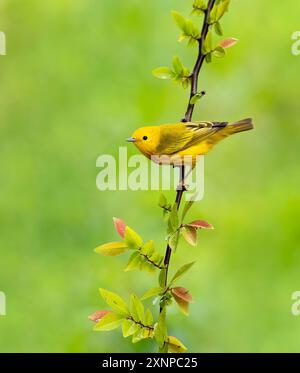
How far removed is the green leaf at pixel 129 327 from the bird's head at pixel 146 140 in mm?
197

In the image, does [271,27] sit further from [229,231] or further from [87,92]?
[229,231]

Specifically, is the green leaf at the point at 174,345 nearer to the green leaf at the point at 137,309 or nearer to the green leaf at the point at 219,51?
the green leaf at the point at 137,309

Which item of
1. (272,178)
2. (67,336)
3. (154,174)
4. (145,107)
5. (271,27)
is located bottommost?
(67,336)

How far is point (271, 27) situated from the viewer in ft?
→ 6.63

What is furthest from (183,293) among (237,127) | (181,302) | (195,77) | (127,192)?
(127,192)

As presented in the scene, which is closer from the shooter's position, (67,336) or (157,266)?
(157,266)

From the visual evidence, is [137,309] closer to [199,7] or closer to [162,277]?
[162,277]

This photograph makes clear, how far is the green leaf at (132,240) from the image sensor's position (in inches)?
21.2

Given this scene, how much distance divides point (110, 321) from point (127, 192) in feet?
3.85

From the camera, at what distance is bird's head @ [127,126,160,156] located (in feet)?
2.31

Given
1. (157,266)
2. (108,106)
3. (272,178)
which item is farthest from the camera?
(108,106)

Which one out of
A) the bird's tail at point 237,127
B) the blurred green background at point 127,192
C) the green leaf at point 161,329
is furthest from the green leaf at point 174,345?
the blurred green background at point 127,192

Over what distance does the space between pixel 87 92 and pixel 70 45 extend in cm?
17

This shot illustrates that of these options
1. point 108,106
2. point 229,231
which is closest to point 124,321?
point 229,231
